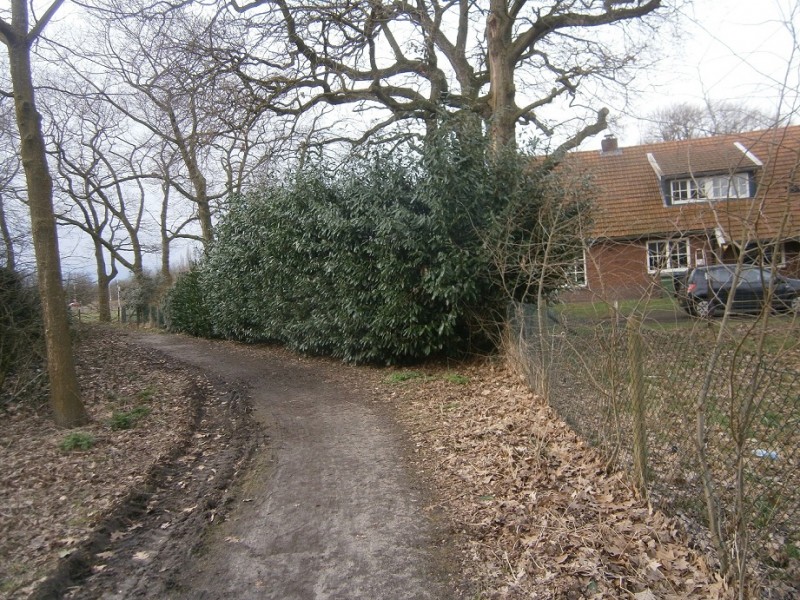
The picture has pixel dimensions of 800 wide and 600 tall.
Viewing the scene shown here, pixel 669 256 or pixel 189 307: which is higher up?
pixel 669 256

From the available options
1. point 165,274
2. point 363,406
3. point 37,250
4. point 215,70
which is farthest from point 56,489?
point 165,274

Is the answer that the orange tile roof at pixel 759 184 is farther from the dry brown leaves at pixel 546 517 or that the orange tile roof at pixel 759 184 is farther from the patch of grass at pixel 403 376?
the patch of grass at pixel 403 376

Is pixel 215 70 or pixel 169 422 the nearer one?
pixel 169 422

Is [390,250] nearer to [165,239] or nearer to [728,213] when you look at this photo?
[728,213]

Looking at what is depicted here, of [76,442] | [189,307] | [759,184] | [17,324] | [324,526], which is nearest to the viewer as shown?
[759,184]

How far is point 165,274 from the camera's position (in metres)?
35.9

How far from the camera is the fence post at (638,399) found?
4.88 m

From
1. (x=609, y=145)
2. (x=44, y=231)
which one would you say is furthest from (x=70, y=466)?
(x=609, y=145)

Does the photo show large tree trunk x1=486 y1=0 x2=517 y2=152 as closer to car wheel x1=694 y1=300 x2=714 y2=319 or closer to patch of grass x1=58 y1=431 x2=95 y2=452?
patch of grass x1=58 y1=431 x2=95 y2=452

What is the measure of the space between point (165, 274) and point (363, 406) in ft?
96.8

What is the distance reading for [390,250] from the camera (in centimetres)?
1149

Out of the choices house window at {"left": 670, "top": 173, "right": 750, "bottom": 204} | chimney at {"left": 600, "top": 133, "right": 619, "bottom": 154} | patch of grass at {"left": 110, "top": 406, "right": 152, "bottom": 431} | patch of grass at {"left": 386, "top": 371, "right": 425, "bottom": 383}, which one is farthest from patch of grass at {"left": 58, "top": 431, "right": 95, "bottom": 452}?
chimney at {"left": 600, "top": 133, "right": 619, "bottom": 154}

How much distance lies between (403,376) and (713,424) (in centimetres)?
730

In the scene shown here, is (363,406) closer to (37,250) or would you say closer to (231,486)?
(231,486)
